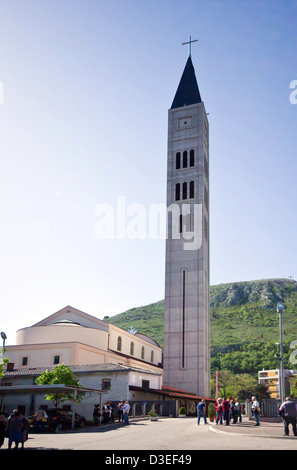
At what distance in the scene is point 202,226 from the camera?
232 ft

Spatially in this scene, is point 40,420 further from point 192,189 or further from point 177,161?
point 177,161

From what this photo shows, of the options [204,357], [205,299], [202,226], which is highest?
[202,226]

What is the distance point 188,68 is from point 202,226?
1235 inches

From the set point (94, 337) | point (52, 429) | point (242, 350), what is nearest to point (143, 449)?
point (52, 429)

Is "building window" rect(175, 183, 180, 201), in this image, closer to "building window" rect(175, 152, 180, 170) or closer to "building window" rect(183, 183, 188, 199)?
"building window" rect(183, 183, 188, 199)

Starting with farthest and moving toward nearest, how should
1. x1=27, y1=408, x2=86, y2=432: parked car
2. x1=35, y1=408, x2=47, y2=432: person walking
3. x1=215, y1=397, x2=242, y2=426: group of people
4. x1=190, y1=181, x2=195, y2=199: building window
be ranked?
1. x1=190, y1=181, x2=195, y2=199: building window
2. x1=27, y1=408, x2=86, y2=432: parked car
3. x1=215, y1=397, x2=242, y2=426: group of people
4. x1=35, y1=408, x2=47, y2=432: person walking

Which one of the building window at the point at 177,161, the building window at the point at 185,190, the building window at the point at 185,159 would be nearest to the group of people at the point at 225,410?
the building window at the point at 185,190

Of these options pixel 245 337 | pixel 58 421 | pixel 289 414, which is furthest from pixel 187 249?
pixel 245 337

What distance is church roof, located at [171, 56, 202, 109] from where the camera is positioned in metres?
78.5

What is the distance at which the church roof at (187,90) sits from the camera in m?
78.5

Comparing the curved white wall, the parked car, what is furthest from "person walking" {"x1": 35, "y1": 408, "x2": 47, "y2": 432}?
the curved white wall

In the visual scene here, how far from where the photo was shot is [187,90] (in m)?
80.5

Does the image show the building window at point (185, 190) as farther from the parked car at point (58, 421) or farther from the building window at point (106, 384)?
the parked car at point (58, 421)
